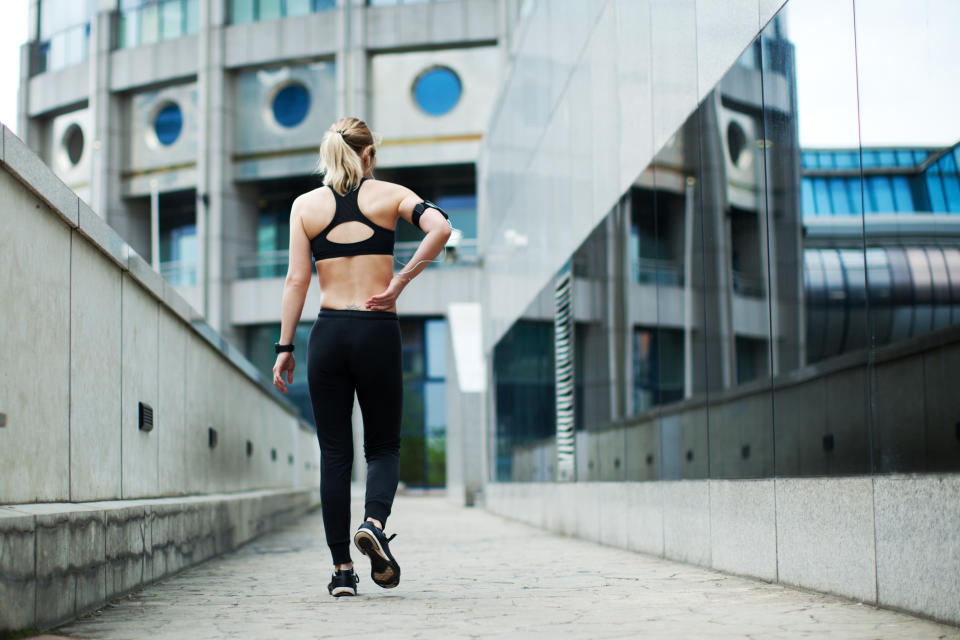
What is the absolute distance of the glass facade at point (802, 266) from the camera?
4250 millimetres

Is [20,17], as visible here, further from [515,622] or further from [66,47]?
[66,47]

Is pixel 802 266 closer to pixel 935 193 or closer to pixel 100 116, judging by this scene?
pixel 935 193

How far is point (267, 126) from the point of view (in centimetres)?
3866

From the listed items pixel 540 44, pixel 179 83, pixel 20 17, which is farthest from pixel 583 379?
pixel 179 83

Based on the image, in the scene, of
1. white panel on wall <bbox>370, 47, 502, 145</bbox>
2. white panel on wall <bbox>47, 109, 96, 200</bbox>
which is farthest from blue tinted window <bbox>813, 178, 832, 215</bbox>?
white panel on wall <bbox>47, 109, 96, 200</bbox>

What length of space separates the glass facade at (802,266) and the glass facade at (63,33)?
3715 cm

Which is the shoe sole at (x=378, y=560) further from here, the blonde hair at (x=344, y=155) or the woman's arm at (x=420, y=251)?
the blonde hair at (x=344, y=155)

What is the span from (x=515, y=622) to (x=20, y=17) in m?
4.94

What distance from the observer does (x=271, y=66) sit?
3888 cm

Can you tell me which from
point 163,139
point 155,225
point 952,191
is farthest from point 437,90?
point 952,191

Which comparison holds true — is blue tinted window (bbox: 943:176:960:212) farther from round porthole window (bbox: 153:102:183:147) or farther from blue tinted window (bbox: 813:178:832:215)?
round porthole window (bbox: 153:102:183:147)

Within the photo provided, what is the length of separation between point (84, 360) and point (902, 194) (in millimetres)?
3498

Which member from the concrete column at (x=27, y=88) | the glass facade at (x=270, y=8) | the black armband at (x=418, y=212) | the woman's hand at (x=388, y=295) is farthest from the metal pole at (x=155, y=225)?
the woman's hand at (x=388, y=295)

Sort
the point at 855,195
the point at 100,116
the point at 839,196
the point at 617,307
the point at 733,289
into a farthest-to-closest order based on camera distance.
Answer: the point at 100,116, the point at 617,307, the point at 733,289, the point at 839,196, the point at 855,195
